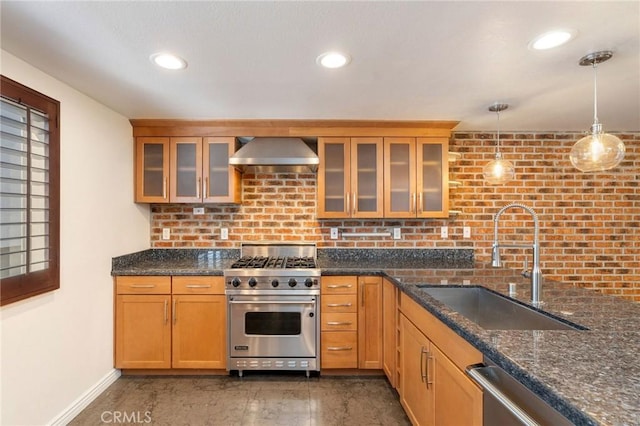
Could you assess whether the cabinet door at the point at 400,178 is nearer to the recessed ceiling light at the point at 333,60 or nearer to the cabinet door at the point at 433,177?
the cabinet door at the point at 433,177

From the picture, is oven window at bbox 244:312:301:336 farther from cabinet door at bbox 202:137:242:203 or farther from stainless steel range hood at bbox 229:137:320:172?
stainless steel range hood at bbox 229:137:320:172

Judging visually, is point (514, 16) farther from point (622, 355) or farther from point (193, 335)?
point (193, 335)

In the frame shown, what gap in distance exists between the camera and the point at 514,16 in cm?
128

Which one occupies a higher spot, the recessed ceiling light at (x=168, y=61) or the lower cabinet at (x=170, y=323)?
the recessed ceiling light at (x=168, y=61)

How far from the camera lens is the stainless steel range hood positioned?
2.54 m

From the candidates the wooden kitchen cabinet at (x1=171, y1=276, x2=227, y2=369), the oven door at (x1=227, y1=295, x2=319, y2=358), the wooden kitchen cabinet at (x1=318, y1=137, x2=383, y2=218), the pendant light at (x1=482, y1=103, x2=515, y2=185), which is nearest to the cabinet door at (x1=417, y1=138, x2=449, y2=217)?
the wooden kitchen cabinet at (x1=318, y1=137, x2=383, y2=218)

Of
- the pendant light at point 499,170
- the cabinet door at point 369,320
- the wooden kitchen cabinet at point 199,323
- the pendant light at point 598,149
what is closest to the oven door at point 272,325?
the wooden kitchen cabinet at point 199,323

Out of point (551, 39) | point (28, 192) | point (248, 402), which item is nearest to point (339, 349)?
point (248, 402)

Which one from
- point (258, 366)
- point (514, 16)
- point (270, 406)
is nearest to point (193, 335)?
point (258, 366)

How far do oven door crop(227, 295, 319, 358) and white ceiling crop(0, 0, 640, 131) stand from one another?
157 cm

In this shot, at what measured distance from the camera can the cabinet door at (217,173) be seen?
8.99 ft

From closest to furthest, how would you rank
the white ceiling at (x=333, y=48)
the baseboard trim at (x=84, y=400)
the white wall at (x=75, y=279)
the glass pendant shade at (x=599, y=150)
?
the white ceiling at (x=333, y=48)
the glass pendant shade at (x=599, y=150)
the white wall at (x=75, y=279)
the baseboard trim at (x=84, y=400)

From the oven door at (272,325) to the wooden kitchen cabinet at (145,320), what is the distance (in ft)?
1.76

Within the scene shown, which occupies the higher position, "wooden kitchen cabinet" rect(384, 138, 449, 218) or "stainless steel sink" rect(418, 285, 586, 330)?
"wooden kitchen cabinet" rect(384, 138, 449, 218)
